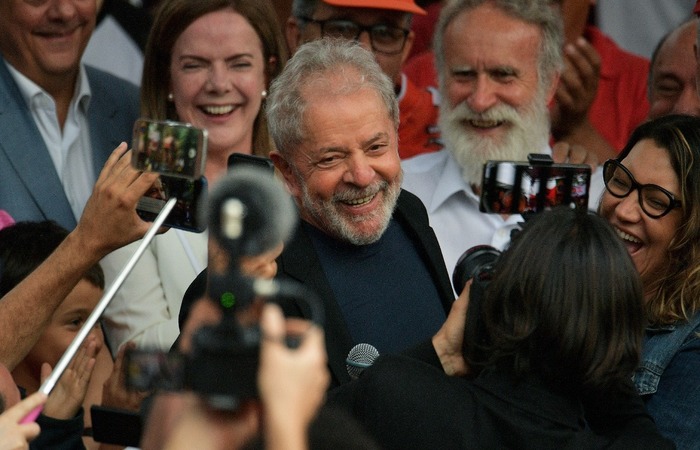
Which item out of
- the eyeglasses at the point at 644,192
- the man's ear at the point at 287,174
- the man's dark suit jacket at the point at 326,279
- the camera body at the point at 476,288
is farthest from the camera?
the man's ear at the point at 287,174

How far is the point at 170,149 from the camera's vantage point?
231 cm

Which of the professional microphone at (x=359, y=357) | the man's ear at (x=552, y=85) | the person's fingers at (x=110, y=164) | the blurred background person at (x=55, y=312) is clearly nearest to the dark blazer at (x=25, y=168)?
the blurred background person at (x=55, y=312)

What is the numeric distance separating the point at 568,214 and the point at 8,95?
7.84 feet

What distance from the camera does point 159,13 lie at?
13.7ft

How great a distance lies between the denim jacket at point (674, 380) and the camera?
110 inches

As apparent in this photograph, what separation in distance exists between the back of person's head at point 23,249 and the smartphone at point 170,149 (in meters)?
1.29

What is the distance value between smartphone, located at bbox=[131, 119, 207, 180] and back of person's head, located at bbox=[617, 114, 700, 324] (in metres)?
1.40

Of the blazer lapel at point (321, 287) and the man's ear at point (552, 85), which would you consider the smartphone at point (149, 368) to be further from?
the man's ear at point (552, 85)

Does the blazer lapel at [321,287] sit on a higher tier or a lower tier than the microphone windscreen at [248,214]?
lower

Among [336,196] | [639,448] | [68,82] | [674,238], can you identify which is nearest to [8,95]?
[68,82]

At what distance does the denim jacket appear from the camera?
2793 mm

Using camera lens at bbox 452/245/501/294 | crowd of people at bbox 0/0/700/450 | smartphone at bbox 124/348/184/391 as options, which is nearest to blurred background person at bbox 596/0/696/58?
crowd of people at bbox 0/0/700/450

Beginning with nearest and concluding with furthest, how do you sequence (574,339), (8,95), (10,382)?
(574,339) < (10,382) < (8,95)

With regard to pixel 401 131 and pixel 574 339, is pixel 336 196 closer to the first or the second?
pixel 574 339
